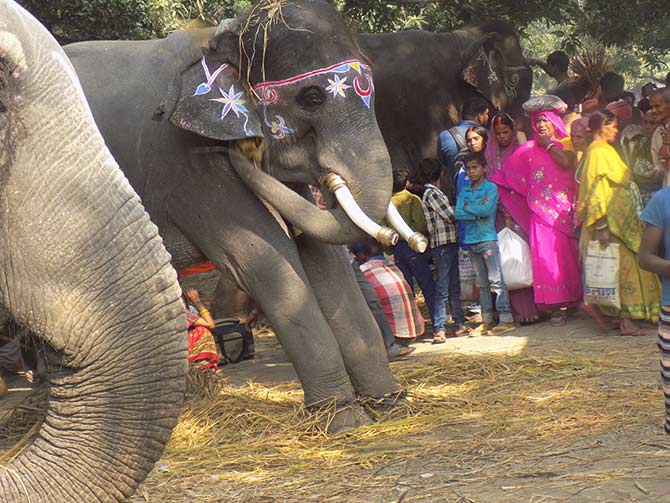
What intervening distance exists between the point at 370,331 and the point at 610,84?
16.8 ft

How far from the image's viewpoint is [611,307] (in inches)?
330

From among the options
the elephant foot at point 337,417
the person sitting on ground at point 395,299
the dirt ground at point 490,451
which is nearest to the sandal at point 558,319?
the person sitting on ground at point 395,299

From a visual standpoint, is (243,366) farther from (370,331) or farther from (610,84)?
(610,84)

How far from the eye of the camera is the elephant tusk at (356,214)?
18.2 feet

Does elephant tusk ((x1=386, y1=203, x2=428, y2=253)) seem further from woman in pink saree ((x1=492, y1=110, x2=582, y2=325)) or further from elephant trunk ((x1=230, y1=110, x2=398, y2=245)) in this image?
woman in pink saree ((x1=492, y1=110, x2=582, y2=325))

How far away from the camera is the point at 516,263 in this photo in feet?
29.2

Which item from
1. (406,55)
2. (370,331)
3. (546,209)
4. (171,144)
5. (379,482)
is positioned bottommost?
(379,482)

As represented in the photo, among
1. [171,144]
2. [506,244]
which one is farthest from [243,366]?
[171,144]

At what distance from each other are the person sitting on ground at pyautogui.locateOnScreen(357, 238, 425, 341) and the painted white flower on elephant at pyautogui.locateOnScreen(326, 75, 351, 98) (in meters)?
2.73

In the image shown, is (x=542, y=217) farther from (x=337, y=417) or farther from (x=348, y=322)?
(x=337, y=417)

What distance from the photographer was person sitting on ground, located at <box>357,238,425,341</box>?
8.43 meters

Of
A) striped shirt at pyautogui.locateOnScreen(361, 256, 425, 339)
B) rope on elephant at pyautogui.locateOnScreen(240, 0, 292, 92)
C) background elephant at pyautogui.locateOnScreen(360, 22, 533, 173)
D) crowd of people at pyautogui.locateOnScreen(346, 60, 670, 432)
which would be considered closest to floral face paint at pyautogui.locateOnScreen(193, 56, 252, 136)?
rope on elephant at pyautogui.locateOnScreen(240, 0, 292, 92)

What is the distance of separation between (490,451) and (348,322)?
1313 millimetres

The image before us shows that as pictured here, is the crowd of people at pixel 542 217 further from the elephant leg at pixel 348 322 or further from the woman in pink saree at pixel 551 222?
the elephant leg at pixel 348 322
